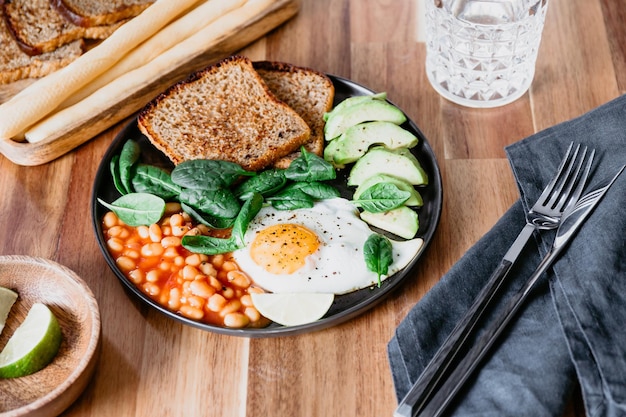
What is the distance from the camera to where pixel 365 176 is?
9.52 feet

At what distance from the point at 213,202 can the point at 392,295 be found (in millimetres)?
716

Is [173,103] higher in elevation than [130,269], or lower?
higher

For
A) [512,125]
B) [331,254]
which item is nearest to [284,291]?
[331,254]

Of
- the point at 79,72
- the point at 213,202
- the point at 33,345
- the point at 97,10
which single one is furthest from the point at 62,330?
the point at 97,10

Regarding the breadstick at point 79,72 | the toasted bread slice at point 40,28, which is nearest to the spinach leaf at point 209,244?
the breadstick at point 79,72

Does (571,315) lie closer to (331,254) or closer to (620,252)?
(620,252)

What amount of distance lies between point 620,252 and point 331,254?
94 centimetres

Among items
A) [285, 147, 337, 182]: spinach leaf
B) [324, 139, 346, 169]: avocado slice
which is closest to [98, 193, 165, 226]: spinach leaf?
[285, 147, 337, 182]: spinach leaf

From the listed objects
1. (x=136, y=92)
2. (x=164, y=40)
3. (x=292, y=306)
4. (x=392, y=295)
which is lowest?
(x=392, y=295)

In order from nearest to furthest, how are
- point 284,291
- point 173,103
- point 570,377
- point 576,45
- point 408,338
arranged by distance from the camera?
1. point 570,377
2. point 408,338
3. point 284,291
4. point 173,103
5. point 576,45

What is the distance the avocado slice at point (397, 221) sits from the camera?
8.96ft

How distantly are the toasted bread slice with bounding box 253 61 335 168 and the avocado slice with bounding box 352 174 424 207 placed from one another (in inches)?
11.3

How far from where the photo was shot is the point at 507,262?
100 inches

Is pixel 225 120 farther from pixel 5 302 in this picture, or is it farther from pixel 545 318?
pixel 545 318
